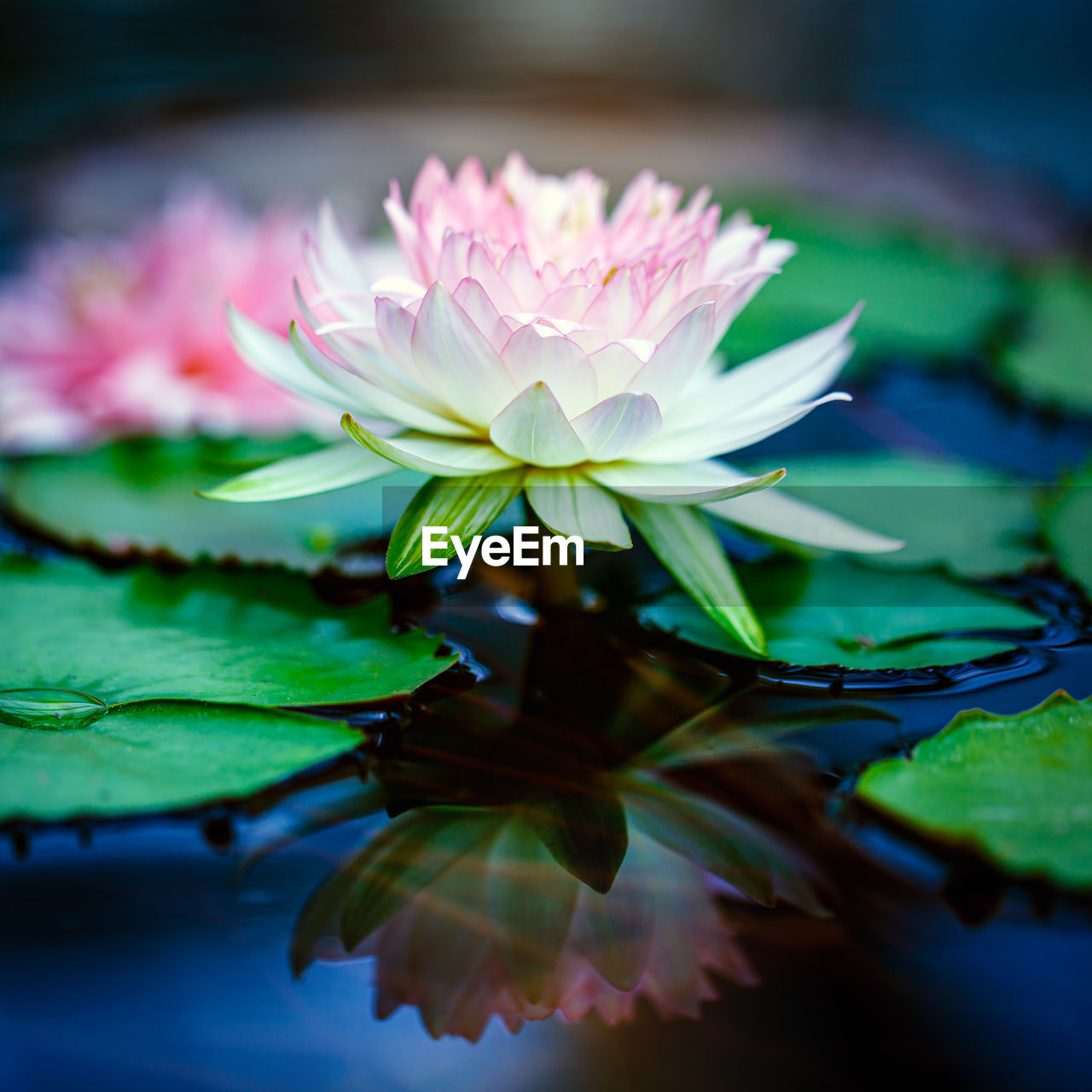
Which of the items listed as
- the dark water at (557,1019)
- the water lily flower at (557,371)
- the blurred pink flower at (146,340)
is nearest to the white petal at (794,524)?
the water lily flower at (557,371)

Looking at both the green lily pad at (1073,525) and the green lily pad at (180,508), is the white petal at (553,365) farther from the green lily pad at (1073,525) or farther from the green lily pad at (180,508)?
the green lily pad at (1073,525)

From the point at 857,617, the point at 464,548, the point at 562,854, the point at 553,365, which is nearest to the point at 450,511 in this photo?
the point at 464,548

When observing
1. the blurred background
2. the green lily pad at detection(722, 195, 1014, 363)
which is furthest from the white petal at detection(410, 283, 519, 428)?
the blurred background

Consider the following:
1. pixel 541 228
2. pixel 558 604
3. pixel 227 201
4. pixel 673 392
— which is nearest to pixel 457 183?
pixel 541 228

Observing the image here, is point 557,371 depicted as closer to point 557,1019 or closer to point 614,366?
point 614,366

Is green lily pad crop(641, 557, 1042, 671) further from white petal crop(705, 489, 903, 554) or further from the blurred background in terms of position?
the blurred background

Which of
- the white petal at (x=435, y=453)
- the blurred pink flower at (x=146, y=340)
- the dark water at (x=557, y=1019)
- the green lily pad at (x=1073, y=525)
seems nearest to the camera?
the dark water at (x=557, y=1019)
